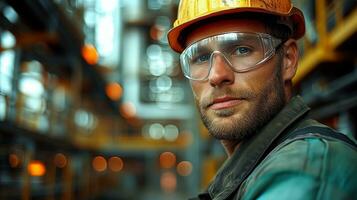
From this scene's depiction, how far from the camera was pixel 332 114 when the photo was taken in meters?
5.84

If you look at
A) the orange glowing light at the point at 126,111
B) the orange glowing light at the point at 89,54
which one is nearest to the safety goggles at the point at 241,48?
the orange glowing light at the point at 89,54

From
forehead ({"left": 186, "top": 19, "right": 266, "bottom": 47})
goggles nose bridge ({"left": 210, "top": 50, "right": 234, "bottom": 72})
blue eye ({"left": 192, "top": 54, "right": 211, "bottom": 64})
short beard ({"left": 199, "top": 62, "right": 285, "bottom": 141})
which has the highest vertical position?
forehead ({"left": 186, "top": 19, "right": 266, "bottom": 47})

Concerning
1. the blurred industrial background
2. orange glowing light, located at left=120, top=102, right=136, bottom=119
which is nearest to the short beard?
the blurred industrial background

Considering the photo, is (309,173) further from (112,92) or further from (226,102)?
(112,92)

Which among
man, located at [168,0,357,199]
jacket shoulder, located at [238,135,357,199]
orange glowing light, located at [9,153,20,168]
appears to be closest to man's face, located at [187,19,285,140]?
man, located at [168,0,357,199]

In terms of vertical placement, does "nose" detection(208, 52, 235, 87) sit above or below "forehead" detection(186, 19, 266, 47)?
below

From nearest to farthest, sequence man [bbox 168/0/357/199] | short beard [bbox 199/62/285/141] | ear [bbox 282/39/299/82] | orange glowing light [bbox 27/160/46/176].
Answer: man [bbox 168/0/357/199]
short beard [bbox 199/62/285/141]
ear [bbox 282/39/299/82]
orange glowing light [bbox 27/160/46/176]

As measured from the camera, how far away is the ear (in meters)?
1.73

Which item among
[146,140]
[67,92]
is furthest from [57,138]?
[146,140]

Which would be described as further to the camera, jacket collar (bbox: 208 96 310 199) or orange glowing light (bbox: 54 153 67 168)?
orange glowing light (bbox: 54 153 67 168)

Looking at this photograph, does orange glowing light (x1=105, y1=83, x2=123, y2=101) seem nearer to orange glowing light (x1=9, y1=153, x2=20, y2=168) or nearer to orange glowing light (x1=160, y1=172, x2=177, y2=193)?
orange glowing light (x1=9, y1=153, x2=20, y2=168)

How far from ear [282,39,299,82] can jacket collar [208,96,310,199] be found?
18 centimetres

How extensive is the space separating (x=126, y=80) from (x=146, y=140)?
21.6 ft

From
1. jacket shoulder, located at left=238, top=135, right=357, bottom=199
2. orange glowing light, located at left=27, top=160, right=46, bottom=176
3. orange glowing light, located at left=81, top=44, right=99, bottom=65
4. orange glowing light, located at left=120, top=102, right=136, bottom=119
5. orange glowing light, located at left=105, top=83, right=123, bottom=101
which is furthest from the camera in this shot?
orange glowing light, located at left=120, top=102, right=136, bottom=119
